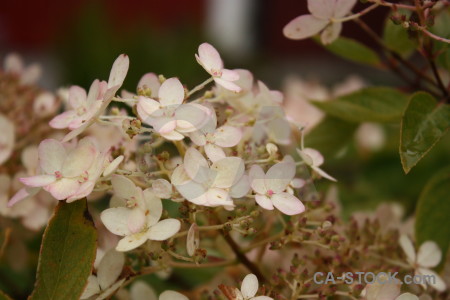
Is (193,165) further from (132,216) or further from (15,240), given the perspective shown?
(15,240)

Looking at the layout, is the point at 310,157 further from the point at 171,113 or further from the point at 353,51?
the point at 353,51

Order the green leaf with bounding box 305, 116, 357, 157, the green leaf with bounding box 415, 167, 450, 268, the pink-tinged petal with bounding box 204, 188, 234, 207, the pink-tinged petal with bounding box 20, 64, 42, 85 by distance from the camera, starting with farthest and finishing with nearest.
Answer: the pink-tinged petal with bounding box 20, 64, 42, 85
the green leaf with bounding box 305, 116, 357, 157
the green leaf with bounding box 415, 167, 450, 268
the pink-tinged petal with bounding box 204, 188, 234, 207

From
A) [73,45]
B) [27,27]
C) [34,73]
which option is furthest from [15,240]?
[27,27]

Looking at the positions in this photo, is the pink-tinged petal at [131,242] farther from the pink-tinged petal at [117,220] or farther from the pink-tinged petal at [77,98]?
the pink-tinged petal at [77,98]

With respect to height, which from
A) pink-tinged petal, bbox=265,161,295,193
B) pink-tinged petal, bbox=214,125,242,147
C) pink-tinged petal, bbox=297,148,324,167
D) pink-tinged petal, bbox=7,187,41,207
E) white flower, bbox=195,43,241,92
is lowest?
pink-tinged petal, bbox=7,187,41,207

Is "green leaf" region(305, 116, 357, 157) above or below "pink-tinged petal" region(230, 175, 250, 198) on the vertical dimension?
below

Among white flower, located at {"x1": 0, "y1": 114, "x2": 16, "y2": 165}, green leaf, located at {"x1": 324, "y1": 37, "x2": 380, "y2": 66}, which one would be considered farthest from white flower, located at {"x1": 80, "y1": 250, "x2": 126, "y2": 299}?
green leaf, located at {"x1": 324, "y1": 37, "x2": 380, "y2": 66}

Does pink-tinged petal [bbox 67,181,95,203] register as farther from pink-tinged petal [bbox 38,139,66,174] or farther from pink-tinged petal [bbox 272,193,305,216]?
pink-tinged petal [bbox 272,193,305,216]
